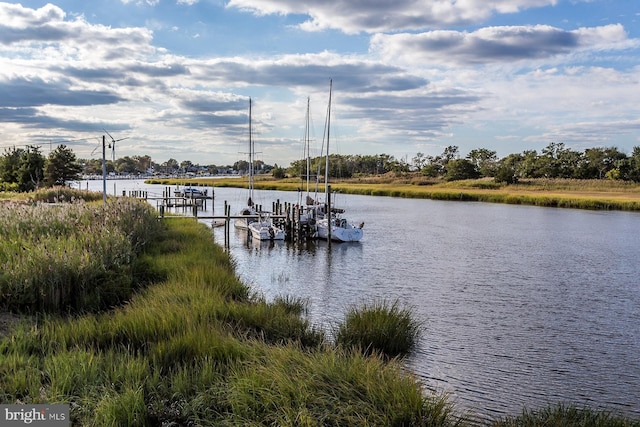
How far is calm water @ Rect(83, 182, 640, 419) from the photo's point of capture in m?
11.4

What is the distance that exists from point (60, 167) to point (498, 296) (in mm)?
54134

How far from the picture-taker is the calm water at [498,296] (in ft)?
37.3

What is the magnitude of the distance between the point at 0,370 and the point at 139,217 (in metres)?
13.9

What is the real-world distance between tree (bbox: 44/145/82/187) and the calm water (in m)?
26.3

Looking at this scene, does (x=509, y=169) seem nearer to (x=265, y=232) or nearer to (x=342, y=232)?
(x=342, y=232)

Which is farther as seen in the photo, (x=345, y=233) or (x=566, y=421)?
(x=345, y=233)

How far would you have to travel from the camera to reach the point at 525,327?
1606cm

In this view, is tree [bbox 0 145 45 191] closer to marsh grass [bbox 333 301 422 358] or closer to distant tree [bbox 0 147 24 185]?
distant tree [bbox 0 147 24 185]

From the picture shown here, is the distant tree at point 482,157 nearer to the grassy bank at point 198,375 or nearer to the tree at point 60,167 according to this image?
the tree at point 60,167

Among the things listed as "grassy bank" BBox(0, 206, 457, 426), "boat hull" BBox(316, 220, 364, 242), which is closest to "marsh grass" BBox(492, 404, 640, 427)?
"grassy bank" BBox(0, 206, 457, 426)

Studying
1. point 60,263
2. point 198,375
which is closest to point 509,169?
point 60,263

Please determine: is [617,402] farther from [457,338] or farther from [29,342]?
[29,342]

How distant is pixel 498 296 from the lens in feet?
67.5

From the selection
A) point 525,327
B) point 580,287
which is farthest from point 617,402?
point 580,287
